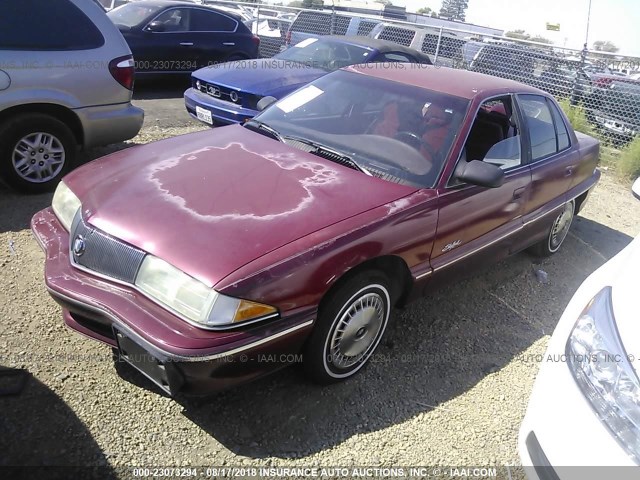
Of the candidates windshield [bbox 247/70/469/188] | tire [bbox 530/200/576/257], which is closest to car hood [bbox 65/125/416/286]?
windshield [bbox 247/70/469/188]

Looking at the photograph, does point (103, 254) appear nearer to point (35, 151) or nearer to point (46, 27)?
point (35, 151)

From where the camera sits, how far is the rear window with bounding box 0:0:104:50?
14.0ft

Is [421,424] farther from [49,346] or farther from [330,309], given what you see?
[49,346]

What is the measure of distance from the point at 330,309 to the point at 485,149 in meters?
1.69

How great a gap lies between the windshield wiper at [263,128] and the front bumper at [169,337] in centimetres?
150

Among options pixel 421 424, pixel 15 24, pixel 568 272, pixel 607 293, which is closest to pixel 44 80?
pixel 15 24

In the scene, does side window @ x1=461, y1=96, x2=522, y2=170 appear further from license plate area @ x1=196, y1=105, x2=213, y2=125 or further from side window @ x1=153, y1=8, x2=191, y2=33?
side window @ x1=153, y1=8, x2=191, y2=33

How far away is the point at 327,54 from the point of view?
7562 millimetres

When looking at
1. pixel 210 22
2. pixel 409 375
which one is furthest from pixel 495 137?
pixel 210 22

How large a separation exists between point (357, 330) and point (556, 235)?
285 cm

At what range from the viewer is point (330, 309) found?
2.60 m

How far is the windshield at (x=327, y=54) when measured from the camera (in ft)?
24.2

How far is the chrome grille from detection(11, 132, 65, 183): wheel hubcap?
2.25 meters

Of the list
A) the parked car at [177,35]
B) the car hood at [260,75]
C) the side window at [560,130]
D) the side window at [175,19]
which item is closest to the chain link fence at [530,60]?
the parked car at [177,35]
